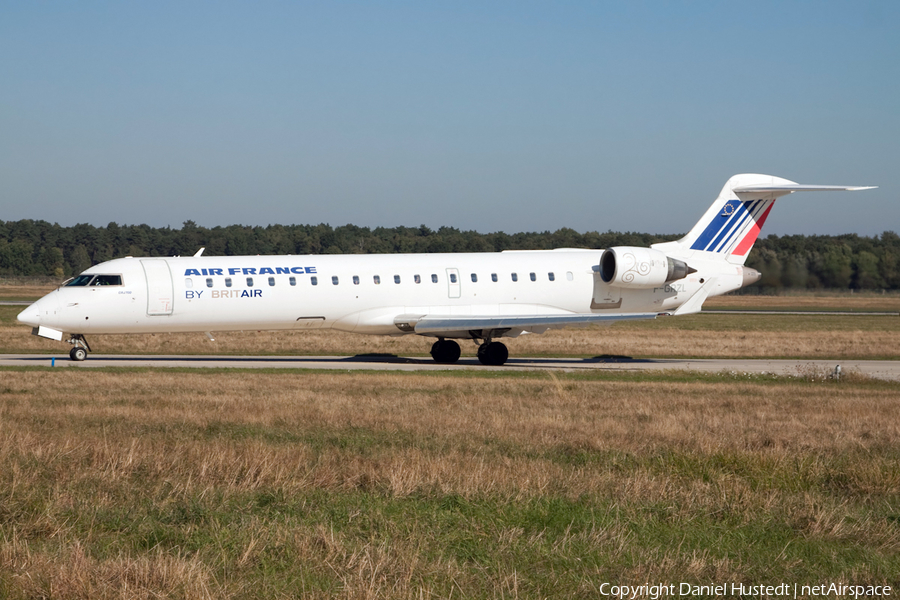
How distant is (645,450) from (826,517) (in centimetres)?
372

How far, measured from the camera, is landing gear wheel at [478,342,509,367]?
2741cm

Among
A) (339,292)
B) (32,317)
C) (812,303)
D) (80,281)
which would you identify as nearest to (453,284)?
(339,292)

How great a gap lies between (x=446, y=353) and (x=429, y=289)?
7.60ft

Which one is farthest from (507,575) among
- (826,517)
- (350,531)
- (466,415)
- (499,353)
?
(499,353)

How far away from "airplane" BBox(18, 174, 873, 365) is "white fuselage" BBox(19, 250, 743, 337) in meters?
0.03

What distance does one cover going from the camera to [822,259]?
4175 cm

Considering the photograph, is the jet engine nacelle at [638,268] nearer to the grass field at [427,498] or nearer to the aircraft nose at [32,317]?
the grass field at [427,498]

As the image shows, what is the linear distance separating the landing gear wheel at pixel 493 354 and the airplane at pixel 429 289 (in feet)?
0.11

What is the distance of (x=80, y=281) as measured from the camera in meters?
25.0

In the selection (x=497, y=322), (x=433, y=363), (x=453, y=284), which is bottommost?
(x=433, y=363)

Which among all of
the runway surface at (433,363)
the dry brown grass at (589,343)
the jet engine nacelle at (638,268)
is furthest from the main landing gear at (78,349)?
the jet engine nacelle at (638,268)

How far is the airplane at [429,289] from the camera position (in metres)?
24.8

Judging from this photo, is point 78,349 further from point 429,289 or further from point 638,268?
point 638,268

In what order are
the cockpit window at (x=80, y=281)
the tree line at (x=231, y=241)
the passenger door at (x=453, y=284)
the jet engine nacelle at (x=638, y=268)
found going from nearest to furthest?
the cockpit window at (x=80, y=281) < the passenger door at (x=453, y=284) < the jet engine nacelle at (x=638, y=268) < the tree line at (x=231, y=241)
